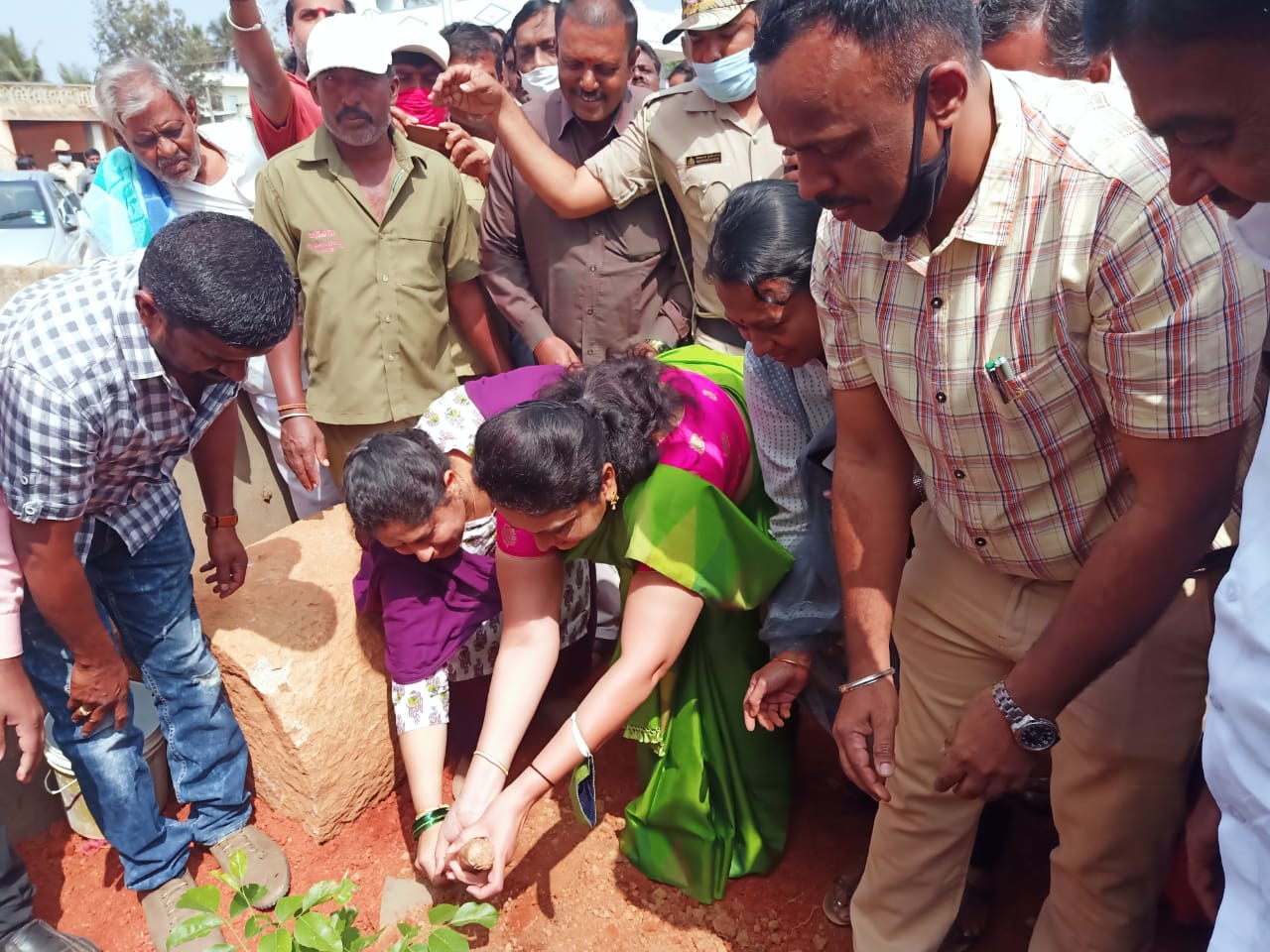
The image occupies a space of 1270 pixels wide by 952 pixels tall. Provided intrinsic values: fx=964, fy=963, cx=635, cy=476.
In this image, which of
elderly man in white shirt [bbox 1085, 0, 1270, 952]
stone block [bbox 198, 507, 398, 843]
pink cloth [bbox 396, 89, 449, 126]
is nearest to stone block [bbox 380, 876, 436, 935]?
stone block [bbox 198, 507, 398, 843]

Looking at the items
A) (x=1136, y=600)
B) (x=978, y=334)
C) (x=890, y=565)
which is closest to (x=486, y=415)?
(x=890, y=565)

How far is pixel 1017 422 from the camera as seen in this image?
1.47m

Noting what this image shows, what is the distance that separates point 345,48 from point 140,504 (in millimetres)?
1578

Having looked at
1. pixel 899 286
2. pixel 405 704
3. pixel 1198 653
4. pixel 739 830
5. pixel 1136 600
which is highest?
pixel 899 286

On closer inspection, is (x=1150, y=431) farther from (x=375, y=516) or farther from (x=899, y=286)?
(x=375, y=516)

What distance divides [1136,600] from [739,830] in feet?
4.67

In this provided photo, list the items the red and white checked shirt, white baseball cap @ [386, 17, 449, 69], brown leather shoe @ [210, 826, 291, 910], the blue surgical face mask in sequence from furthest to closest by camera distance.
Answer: white baseball cap @ [386, 17, 449, 69] → the blue surgical face mask → brown leather shoe @ [210, 826, 291, 910] → the red and white checked shirt

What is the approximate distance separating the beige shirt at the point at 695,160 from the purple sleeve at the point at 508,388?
616 mm

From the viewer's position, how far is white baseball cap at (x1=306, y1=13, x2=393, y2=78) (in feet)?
9.89

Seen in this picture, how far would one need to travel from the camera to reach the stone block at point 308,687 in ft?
8.82

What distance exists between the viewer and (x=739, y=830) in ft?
8.22

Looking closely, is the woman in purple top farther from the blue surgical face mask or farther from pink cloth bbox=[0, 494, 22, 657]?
the blue surgical face mask

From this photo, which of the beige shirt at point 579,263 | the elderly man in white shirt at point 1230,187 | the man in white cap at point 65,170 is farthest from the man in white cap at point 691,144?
the man in white cap at point 65,170

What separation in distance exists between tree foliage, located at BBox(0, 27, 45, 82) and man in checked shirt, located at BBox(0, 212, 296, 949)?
4174 cm
